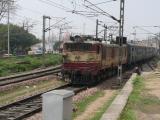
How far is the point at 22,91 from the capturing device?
955 inches

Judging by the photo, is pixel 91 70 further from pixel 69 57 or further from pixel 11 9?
pixel 11 9

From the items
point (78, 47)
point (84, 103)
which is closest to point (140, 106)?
point (84, 103)

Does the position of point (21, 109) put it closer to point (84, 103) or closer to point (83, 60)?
point (84, 103)

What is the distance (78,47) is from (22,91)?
549cm

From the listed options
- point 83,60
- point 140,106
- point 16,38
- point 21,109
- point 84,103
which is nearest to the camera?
point 140,106

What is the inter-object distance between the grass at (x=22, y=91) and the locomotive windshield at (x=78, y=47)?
2488 millimetres

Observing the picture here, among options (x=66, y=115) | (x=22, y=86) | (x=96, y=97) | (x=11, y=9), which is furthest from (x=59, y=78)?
(x=11, y=9)

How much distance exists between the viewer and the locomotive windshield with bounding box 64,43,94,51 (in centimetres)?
2800

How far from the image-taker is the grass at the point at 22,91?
69.3 feet

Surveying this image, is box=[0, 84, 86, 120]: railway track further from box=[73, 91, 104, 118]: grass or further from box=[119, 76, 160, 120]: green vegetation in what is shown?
box=[119, 76, 160, 120]: green vegetation

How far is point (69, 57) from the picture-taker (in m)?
28.4

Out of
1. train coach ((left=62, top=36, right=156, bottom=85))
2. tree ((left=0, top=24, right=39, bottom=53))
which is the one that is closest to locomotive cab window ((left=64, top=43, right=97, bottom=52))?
train coach ((left=62, top=36, right=156, bottom=85))

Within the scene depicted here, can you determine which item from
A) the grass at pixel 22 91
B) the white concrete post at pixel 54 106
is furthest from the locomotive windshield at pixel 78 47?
the white concrete post at pixel 54 106

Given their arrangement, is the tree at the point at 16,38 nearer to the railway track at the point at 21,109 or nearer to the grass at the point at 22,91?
the grass at the point at 22,91
